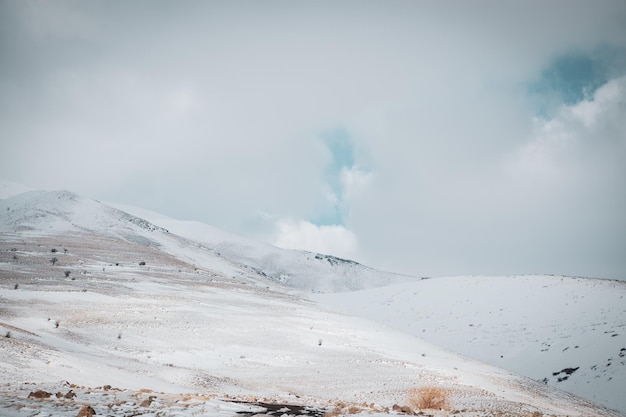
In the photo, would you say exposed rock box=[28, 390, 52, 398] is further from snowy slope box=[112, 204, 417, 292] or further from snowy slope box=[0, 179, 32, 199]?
snowy slope box=[0, 179, 32, 199]

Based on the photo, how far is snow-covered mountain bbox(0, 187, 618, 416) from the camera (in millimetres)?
11984

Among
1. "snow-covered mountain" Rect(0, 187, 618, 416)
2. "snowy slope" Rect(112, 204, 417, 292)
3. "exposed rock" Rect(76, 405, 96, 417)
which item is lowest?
"snow-covered mountain" Rect(0, 187, 618, 416)

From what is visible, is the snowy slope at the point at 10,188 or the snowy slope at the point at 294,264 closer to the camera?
the snowy slope at the point at 294,264

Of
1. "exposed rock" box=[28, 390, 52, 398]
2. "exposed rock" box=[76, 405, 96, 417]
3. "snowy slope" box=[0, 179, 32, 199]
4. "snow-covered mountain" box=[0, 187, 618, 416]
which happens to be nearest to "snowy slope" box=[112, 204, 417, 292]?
"snowy slope" box=[0, 179, 32, 199]

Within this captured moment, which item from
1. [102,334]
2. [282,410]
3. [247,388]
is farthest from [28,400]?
[102,334]

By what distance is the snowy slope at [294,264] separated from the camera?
138000 millimetres

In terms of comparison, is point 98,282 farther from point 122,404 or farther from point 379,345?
point 122,404

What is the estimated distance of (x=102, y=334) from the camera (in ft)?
81.1

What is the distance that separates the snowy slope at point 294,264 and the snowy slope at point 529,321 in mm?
74540

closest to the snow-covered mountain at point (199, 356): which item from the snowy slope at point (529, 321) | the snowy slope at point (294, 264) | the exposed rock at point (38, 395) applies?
the exposed rock at point (38, 395)

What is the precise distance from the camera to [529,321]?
43.0 m

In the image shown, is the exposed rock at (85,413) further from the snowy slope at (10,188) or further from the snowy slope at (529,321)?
the snowy slope at (10,188)

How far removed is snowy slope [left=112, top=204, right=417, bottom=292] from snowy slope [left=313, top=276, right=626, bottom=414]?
7454 cm

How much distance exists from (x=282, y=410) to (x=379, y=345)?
23482 mm
